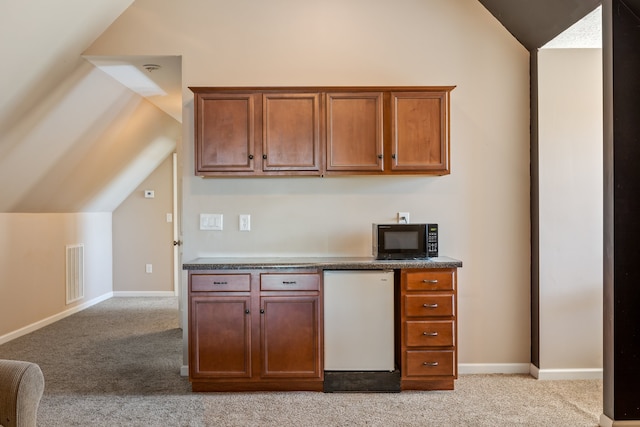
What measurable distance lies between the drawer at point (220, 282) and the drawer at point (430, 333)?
1.09 meters

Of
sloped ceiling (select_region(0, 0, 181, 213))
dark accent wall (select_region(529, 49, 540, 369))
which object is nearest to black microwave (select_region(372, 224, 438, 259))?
dark accent wall (select_region(529, 49, 540, 369))

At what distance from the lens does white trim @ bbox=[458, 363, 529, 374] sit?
3805mm

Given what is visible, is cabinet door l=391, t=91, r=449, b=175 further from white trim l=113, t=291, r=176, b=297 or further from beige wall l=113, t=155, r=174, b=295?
white trim l=113, t=291, r=176, b=297

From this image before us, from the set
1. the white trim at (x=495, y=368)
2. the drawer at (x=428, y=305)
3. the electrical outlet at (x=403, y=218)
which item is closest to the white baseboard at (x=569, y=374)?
the white trim at (x=495, y=368)

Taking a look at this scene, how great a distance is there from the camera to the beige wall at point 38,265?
15.7ft

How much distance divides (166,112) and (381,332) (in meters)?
3.88

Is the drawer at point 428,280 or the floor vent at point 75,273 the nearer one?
the drawer at point 428,280

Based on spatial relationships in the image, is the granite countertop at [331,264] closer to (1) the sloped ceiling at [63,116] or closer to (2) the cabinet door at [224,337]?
(2) the cabinet door at [224,337]

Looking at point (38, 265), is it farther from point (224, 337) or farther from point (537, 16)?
point (537, 16)

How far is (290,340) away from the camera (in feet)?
11.0

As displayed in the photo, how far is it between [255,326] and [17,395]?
1.68 m

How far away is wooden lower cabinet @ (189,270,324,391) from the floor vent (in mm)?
3341

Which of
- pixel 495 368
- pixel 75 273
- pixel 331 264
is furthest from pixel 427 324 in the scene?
pixel 75 273

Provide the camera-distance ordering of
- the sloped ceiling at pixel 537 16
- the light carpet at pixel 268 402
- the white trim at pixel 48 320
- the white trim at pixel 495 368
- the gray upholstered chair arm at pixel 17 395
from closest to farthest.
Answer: the gray upholstered chair arm at pixel 17 395 < the light carpet at pixel 268 402 < the sloped ceiling at pixel 537 16 < the white trim at pixel 495 368 < the white trim at pixel 48 320
